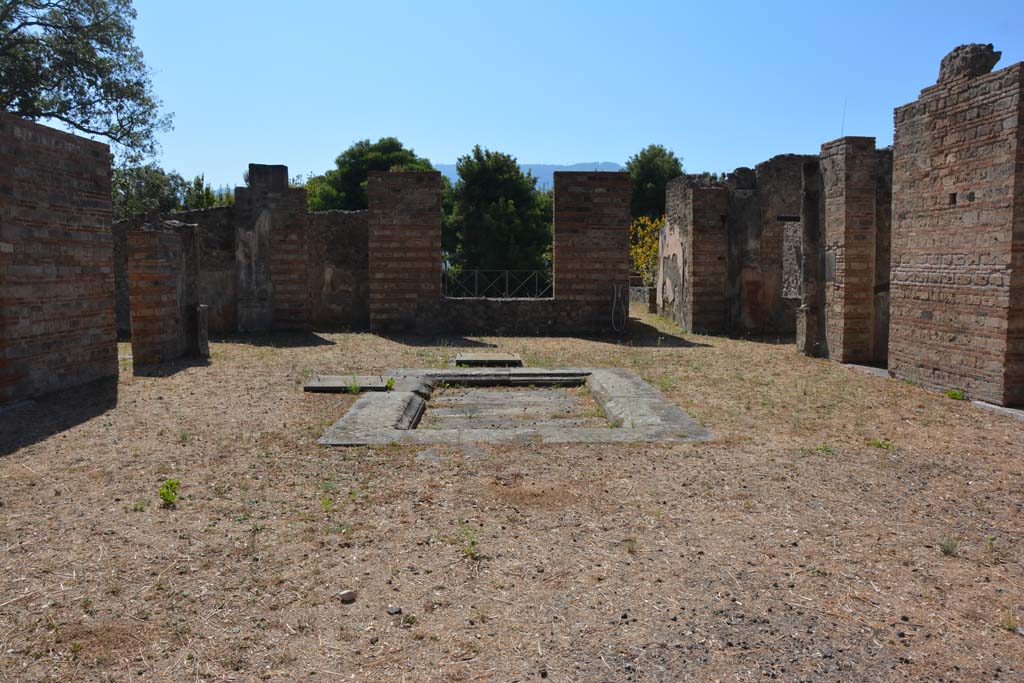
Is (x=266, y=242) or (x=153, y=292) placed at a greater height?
(x=266, y=242)

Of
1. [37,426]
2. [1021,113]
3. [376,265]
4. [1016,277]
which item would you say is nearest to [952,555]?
[1016,277]

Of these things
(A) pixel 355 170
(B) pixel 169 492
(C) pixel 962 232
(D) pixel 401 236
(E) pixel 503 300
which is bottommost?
(B) pixel 169 492

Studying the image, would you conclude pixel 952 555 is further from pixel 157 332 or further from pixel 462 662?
pixel 157 332

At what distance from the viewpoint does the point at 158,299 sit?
384 inches

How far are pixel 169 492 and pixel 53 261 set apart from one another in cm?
434

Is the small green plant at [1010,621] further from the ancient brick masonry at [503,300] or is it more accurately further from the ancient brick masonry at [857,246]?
the ancient brick masonry at [503,300]

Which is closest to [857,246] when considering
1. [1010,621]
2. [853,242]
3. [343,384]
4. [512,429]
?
[853,242]

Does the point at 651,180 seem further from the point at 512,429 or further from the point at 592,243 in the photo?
the point at 512,429

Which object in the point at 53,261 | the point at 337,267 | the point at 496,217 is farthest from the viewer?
the point at 496,217

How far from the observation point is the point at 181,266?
1031 cm

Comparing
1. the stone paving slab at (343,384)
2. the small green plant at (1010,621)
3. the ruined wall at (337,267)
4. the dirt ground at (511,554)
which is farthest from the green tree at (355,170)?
the small green plant at (1010,621)

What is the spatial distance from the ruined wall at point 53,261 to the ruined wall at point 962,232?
28.0 ft

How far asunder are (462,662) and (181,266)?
29.1ft

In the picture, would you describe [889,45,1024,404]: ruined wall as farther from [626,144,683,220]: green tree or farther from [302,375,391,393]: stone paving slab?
[626,144,683,220]: green tree
